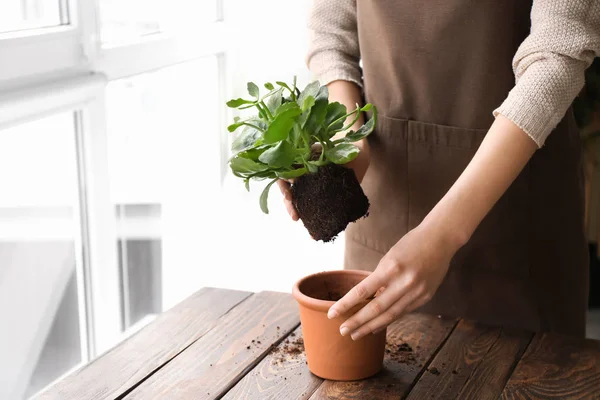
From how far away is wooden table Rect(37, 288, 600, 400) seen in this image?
1103 millimetres

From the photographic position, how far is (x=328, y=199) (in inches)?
47.7

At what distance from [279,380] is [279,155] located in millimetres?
342

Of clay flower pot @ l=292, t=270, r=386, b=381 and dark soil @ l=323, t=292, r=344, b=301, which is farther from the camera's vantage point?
dark soil @ l=323, t=292, r=344, b=301

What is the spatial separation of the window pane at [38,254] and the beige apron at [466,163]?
30.4 inches

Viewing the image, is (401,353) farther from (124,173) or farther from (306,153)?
(124,173)

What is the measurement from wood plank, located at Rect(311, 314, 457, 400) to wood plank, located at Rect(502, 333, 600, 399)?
14cm

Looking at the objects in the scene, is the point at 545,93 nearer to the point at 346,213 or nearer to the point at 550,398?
Result: the point at 346,213

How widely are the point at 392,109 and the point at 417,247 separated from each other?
1.48 feet

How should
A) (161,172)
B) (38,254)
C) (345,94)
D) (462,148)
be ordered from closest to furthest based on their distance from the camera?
(462,148)
(345,94)
(38,254)
(161,172)

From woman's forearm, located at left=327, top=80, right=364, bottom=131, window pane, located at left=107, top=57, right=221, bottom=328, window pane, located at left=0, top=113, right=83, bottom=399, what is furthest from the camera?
window pane, located at left=107, top=57, right=221, bottom=328

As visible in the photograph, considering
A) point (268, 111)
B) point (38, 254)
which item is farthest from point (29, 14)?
point (268, 111)

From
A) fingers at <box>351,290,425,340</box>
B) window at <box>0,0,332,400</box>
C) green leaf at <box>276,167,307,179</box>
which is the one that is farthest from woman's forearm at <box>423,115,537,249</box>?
window at <box>0,0,332,400</box>

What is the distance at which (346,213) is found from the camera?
1.24 meters

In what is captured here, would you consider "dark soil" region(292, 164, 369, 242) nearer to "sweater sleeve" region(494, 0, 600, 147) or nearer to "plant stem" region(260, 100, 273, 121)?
"plant stem" region(260, 100, 273, 121)
